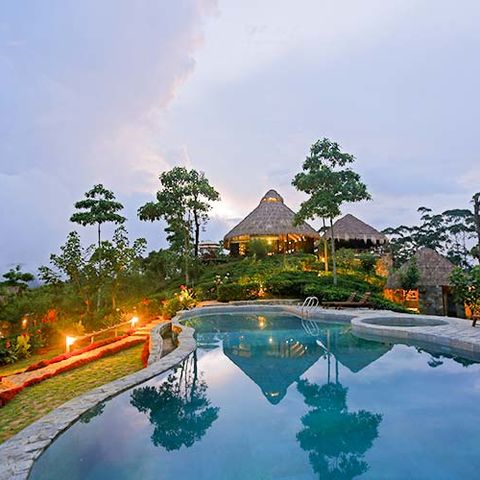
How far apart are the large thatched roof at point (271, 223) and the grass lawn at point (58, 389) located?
1963cm

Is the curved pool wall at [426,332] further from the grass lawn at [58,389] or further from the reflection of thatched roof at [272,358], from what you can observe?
the grass lawn at [58,389]

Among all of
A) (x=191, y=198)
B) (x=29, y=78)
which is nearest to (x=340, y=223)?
(x=191, y=198)

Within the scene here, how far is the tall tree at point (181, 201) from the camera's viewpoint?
24.3 metres

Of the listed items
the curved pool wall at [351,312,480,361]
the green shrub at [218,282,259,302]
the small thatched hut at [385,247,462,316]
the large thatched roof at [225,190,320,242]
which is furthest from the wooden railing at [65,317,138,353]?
the large thatched roof at [225,190,320,242]

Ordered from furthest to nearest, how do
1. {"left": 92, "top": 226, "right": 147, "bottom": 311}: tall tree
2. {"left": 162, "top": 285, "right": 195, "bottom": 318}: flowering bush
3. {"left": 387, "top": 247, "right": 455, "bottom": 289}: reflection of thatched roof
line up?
{"left": 387, "top": 247, "right": 455, "bottom": 289}: reflection of thatched roof, {"left": 92, "top": 226, "right": 147, "bottom": 311}: tall tree, {"left": 162, "top": 285, "right": 195, "bottom": 318}: flowering bush

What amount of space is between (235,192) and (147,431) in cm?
2931

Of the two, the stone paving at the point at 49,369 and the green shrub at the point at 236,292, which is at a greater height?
the green shrub at the point at 236,292

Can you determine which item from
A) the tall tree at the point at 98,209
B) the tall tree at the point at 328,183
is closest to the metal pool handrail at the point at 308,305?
the tall tree at the point at 328,183

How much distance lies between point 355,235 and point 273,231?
18.8ft

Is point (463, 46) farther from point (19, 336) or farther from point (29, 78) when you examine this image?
point (19, 336)

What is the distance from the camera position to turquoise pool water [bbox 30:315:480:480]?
339 centimetres

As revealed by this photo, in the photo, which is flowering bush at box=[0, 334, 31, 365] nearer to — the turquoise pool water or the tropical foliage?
the turquoise pool water

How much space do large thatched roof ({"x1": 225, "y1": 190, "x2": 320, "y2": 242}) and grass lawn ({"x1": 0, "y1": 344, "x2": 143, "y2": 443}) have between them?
64.4 ft

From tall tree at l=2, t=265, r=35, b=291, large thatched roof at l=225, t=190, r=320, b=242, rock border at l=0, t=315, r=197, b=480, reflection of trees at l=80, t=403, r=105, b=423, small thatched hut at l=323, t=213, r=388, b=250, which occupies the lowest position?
reflection of trees at l=80, t=403, r=105, b=423
